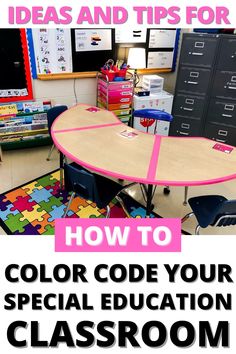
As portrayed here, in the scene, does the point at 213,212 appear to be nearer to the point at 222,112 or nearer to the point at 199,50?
the point at 222,112

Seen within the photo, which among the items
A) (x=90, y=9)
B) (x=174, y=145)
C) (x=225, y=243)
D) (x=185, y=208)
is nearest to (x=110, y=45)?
(x=90, y=9)

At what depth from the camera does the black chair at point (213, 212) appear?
5.84 ft

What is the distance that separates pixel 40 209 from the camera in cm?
266

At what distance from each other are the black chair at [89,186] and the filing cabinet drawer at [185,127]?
216 centimetres

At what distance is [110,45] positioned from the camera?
368 cm

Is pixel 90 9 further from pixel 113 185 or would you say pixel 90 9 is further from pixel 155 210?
pixel 155 210

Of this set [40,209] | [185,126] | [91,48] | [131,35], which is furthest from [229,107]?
[40,209]

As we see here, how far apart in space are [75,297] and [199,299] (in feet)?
2.13

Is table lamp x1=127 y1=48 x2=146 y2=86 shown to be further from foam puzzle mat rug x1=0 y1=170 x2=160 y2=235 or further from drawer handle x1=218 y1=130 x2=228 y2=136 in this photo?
foam puzzle mat rug x1=0 y1=170 x2=160 y2=235

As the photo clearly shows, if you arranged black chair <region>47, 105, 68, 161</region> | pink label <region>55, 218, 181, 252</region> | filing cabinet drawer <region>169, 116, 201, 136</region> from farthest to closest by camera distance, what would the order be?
filing cabinet drawer <region>169, 116, 201, 136</region> → black chair <region>47, 105, 68, 161</region> → pink label <region>55, 218, 181, 252</region>

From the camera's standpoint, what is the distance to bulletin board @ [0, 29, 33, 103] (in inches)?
126

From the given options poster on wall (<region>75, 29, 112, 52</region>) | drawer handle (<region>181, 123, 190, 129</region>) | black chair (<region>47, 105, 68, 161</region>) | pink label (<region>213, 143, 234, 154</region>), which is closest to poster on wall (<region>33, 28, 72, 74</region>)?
poster on wall (<region>75, 29, 112, 52</region>)

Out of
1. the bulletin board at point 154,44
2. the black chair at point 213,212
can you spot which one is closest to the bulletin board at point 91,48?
the bulletin board at point 154,44

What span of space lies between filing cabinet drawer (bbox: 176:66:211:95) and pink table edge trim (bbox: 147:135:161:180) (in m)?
1.80
